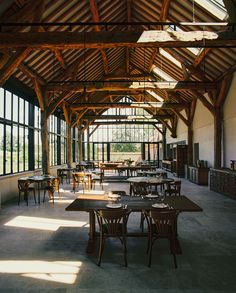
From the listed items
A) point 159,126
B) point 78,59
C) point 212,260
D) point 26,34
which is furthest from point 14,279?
point 159,126

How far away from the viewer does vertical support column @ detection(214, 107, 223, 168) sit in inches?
422

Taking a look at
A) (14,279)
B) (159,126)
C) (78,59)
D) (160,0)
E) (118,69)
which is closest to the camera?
(14,279)

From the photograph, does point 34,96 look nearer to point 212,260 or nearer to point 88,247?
point 88,247

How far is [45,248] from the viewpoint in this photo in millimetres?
4504

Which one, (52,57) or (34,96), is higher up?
(52,57)

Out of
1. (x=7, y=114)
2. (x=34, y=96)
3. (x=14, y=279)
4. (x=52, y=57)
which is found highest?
(x=52, y=57)

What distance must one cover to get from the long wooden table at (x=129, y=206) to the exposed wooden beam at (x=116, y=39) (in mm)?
3446

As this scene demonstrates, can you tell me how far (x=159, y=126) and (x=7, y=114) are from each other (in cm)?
1623

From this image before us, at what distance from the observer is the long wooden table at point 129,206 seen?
164 inches

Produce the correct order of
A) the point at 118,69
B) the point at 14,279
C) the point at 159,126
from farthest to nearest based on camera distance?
the point at 159,126, the point at 118,69, the point at 14,279

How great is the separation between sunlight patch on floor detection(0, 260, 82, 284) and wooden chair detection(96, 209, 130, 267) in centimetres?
43

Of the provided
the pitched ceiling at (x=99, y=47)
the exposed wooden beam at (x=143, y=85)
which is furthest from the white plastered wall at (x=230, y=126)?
the exposed wooden beam at (x=143, y=85)

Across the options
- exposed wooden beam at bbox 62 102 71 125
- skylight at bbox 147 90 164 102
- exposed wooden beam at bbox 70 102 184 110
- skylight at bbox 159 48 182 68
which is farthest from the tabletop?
skylight at bbox 147 90 164 102

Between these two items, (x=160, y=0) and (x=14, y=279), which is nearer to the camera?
(x=14, y=279)
